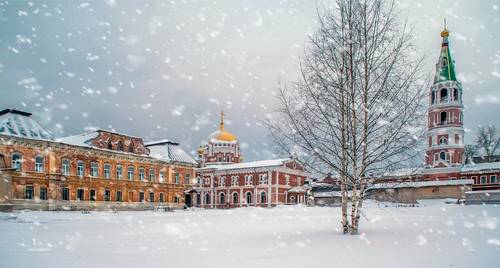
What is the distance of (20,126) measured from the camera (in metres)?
33.6

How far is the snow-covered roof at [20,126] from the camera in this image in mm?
32406

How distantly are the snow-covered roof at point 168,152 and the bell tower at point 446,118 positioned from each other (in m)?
33.3

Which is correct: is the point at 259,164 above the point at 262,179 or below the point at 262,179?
above

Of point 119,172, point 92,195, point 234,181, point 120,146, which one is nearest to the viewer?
point 92,195

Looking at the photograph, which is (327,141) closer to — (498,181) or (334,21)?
(334,21)

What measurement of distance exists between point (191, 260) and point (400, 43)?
8.95m

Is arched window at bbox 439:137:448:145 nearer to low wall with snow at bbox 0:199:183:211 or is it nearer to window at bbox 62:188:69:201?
low wall with snow at bbox 0:199:183:211

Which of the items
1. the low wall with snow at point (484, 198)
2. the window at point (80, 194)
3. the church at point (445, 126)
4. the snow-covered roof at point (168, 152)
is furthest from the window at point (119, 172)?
the church at point (445, 126)

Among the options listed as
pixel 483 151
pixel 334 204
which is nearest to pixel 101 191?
pixel 334 204

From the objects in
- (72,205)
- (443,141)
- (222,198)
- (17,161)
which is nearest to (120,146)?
(72,205)

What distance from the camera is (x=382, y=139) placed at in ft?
41.0

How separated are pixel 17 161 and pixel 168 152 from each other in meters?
18.9

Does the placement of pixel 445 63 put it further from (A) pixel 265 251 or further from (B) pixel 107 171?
→ (A) pixel 265 251

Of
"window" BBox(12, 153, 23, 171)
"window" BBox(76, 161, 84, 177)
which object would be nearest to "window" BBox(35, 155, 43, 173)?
"window" BBox(12, 153, 23, 171)
